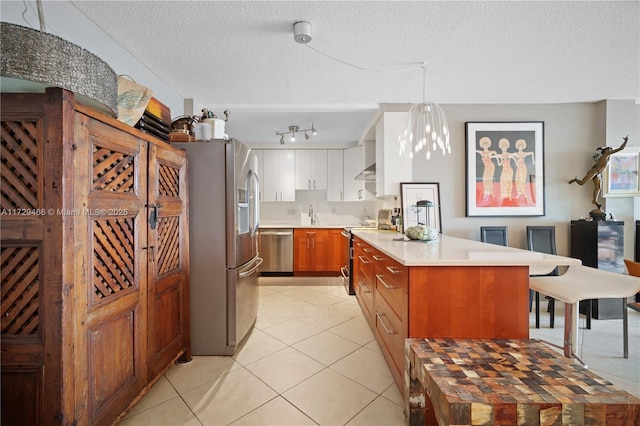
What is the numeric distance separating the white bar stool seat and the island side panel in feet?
1.63

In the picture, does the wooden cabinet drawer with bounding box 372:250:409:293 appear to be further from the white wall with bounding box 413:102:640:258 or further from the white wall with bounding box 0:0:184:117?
the white wall with bounding box 0:0:184:117

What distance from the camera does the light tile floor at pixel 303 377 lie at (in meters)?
1.55

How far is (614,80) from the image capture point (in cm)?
284

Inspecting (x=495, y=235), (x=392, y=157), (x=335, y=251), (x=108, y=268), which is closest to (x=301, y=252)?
(x=335, y=251)

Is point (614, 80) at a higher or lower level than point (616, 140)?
higher

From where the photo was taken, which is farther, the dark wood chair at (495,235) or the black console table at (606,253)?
the dark wood chair at (495,235)

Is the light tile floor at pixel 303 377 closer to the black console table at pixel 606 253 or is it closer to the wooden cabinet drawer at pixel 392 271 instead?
the black console table at pixel 606 253

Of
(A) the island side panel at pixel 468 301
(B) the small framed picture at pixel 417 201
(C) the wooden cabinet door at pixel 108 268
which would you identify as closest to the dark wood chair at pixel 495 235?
(B) the small framed picture at pixel 417 201

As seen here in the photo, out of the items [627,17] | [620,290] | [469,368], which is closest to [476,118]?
[627,17]

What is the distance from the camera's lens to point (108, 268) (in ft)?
4.40

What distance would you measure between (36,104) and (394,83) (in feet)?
9.38

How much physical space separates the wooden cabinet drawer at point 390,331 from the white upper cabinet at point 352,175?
10.2 ft

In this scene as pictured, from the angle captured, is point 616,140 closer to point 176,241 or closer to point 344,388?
point 344,388

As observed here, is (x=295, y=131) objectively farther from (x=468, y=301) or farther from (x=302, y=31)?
(x=468, y=301)
